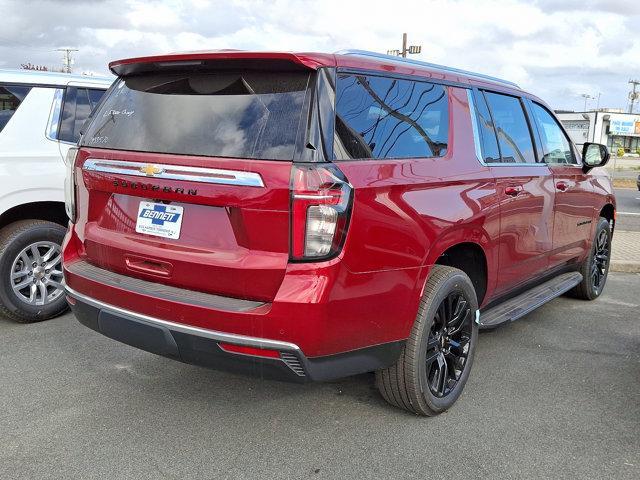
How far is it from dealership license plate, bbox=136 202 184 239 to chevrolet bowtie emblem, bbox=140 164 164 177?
0.15 metres

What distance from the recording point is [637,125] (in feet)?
224

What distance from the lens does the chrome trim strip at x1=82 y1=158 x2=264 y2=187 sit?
2.54 meters

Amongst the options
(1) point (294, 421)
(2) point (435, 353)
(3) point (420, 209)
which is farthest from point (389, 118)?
(1) point (294, 421)

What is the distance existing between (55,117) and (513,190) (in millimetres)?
3598

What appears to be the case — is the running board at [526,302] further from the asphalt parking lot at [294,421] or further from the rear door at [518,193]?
the asphalt parking lot at [294,421]

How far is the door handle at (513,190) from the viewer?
3777 mm

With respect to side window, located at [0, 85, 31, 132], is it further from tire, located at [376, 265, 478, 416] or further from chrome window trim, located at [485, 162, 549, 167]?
chrome window trim, located at [485, 162, 549, 167]

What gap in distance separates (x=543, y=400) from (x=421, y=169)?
1.64 meters

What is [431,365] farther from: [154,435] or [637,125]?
[637,125]

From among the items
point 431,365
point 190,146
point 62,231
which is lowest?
point 431,365

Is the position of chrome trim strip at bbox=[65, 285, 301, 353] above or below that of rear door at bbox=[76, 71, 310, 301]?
below

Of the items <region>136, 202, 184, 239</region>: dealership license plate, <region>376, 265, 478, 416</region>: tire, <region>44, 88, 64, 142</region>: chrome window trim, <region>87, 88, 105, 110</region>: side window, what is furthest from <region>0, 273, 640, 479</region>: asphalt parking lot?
<region>87, 88, 105, 110</region>: side window

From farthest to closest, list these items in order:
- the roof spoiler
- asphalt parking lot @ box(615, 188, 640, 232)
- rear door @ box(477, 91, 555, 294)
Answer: asphalt parking lot @ box(615, 188, 640, 232)
rear door @ box(477, 91, 555, 294)
the roof spoiler

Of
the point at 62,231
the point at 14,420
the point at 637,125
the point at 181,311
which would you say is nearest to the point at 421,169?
the point at 181,311
